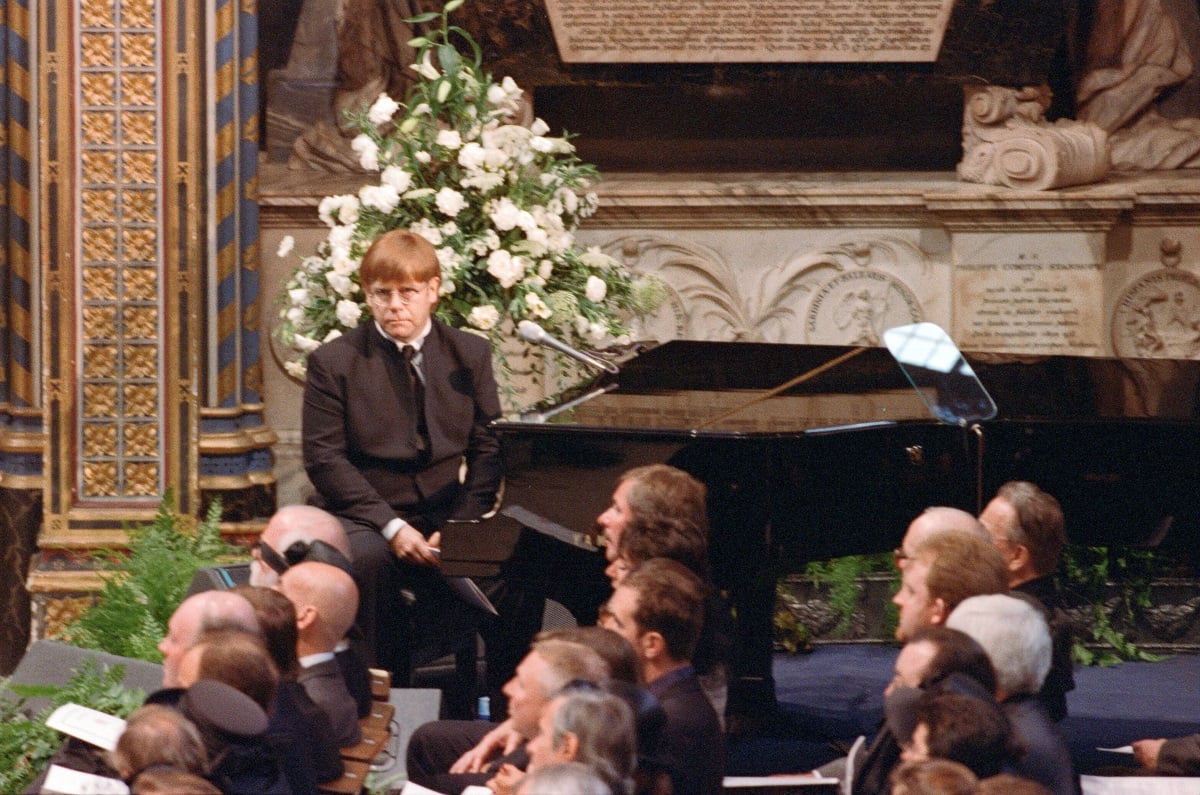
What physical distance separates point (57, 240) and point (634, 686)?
12.8 ft

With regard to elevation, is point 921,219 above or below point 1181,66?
below

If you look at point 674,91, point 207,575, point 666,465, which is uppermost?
point 674,91

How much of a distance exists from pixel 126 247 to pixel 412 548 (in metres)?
2.14

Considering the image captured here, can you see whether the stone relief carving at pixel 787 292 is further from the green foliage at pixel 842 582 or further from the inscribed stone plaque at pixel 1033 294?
the green foliage at pixel 842 582

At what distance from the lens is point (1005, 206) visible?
6801 millimetres

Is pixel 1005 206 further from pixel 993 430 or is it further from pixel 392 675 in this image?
pixel 392 675

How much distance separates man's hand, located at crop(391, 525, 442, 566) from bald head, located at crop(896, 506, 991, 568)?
1.42 m

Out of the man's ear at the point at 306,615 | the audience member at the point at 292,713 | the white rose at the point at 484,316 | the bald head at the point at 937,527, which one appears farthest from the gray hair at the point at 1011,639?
the white rose at the point at 484,316

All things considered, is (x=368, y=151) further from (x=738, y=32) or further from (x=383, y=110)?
(x=738, y=32)

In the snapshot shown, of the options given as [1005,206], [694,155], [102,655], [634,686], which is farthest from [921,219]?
[634,686]

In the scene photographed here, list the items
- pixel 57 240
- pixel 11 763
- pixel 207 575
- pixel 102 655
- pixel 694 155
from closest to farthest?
pixel 11 763, pixel 102 655, pixel 207 575, pixel 57 240, pixel 694 155

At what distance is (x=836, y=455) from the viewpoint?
4191mm

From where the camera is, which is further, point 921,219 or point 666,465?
point 921,219

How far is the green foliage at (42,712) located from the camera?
3.84m
